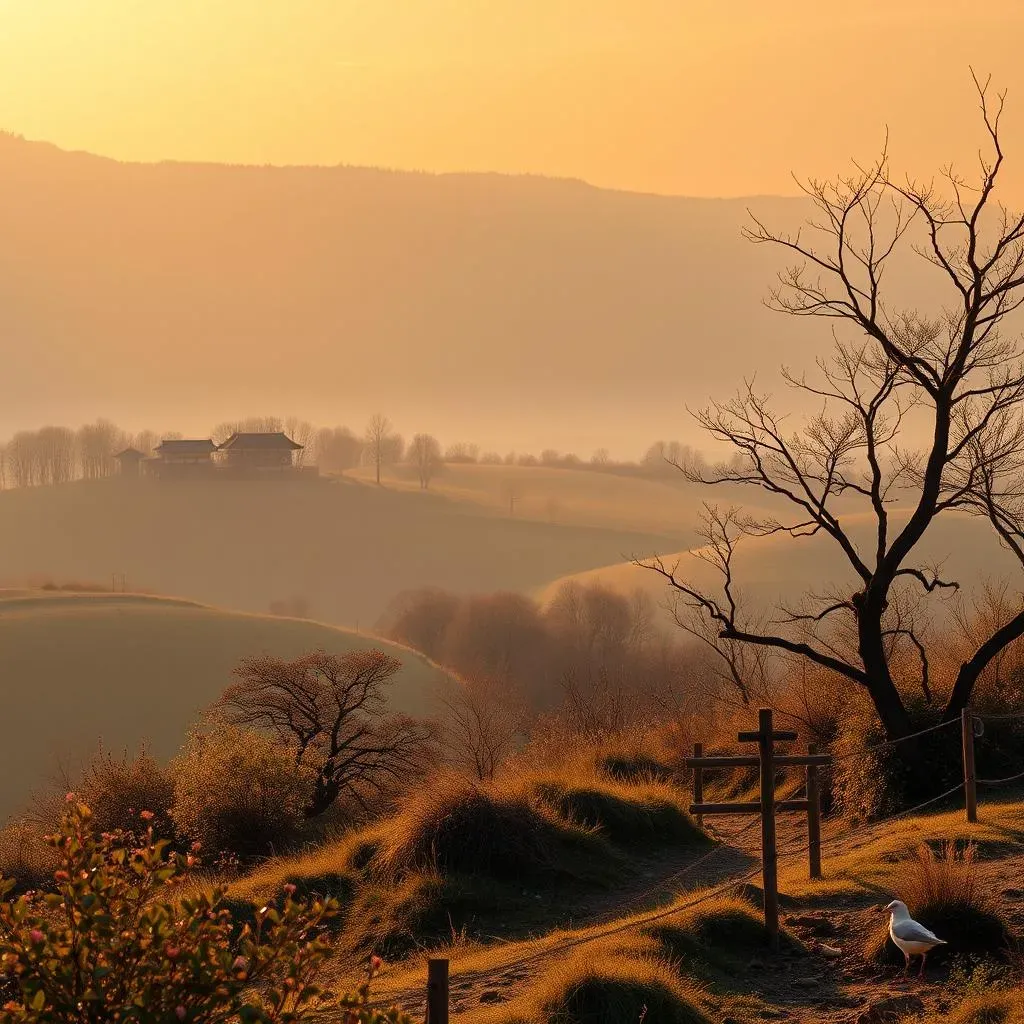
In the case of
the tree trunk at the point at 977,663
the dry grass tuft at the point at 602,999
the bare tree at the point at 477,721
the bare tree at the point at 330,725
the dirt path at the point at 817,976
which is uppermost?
the tree trunk at the point at 977,663

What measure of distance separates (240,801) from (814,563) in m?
101

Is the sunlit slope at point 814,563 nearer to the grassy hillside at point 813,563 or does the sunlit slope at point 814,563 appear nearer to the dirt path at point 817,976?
the grassy hillside at point 813,563

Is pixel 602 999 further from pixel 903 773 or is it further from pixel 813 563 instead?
pixel 813 563

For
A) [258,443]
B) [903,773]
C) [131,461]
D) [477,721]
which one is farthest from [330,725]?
[131,461]

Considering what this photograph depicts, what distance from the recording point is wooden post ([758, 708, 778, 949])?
1151 cm

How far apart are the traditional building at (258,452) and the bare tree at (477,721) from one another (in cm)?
10497

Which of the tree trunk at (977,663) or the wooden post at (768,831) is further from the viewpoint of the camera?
the tree trunk at (977,663)


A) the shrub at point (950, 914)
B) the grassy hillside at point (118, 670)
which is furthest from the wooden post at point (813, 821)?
the grassy hillside at point (118, 670)

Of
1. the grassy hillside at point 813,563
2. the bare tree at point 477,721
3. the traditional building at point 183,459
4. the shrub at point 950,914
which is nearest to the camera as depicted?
the shrub at point 950,914

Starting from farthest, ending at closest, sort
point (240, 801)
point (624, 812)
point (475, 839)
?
point (240, 801), point (624, 812), point (475, 839)

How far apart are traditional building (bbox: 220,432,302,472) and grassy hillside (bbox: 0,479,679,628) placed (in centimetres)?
559

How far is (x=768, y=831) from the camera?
11.7 metres

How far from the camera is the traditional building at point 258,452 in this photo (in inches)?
6993

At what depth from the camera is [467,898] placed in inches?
563
